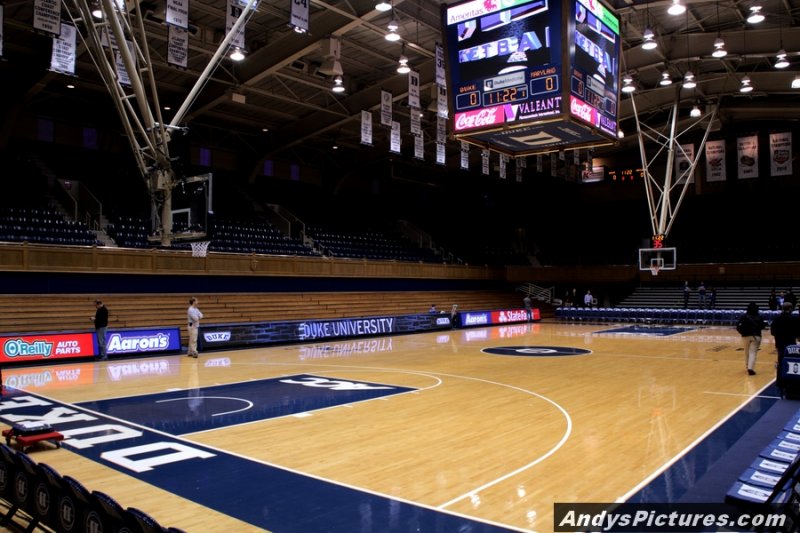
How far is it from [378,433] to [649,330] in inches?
888

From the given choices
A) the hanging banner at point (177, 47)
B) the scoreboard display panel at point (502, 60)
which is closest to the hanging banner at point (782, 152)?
the scoreboard display panel at point (502, 60)

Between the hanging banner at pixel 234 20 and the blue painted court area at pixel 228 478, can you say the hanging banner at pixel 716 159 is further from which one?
the blue painted court area at pixel 228 478

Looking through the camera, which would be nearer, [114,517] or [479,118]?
[114,517]

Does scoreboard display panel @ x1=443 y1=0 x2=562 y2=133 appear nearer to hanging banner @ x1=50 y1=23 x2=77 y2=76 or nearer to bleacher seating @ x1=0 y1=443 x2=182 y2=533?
hanging banner @ x1=50 y1=23 x2=77 y2=76

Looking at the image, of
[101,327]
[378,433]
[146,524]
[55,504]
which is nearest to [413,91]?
[101,327]

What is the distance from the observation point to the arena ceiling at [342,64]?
21.1 meters

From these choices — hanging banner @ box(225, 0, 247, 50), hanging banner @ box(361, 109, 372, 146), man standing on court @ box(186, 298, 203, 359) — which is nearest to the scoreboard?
hanging banner @ box(225, 0, 247, 50)

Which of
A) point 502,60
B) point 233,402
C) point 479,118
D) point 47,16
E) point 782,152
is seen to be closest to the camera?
point 233,402

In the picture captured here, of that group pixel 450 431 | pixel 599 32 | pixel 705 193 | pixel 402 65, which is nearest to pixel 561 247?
pixel 705 193

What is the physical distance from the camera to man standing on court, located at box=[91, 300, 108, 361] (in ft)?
53.1

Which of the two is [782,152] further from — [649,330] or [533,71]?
[533,71]

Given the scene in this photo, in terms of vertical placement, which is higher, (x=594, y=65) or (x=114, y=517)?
(x=594, y=65)

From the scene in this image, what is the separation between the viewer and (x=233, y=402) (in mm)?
10656

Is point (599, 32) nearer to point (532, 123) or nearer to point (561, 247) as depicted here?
point (532, 123)
